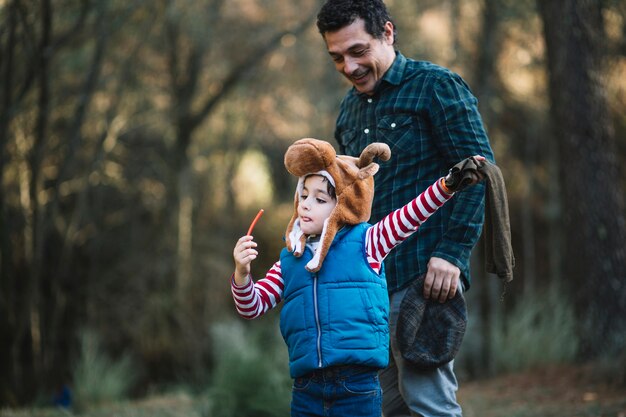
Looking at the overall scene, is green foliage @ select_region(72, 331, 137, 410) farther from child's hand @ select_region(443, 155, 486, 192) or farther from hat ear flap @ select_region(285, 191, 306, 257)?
child's hand @ select_region(443, 155, 486, 192)

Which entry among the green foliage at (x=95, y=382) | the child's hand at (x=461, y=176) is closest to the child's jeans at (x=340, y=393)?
the child's hand at (x=461, y=176)

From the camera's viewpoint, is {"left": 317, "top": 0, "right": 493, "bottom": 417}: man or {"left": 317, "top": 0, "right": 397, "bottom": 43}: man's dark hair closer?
{"left": 317, "top": 0, "right": 493, "bottom": 417}: man

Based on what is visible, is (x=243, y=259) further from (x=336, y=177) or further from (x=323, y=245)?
(x=336, y=177)

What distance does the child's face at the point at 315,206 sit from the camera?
9.21ft

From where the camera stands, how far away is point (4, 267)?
855cm

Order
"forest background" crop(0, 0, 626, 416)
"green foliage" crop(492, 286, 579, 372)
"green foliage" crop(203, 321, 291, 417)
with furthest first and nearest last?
1. "green foliage" crop(492, 286, 579, 372)
2. "forest background" crop(0, 0, 626, 416)
3. "green foliage" crop(203, 321, 291, 417)

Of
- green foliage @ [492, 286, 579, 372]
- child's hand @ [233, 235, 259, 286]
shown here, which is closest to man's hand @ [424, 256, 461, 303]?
child's hand @ [233, 235, 259, 286]

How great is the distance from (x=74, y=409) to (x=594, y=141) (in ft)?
18.5

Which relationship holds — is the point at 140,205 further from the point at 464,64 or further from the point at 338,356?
the point at 338,356

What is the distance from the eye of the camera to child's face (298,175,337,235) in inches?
110

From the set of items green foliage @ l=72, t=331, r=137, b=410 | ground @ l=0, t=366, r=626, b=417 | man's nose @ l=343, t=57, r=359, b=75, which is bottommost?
green foliage @ l=72, t=331, r=137, b=410

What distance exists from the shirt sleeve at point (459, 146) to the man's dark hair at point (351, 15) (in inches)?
13.8

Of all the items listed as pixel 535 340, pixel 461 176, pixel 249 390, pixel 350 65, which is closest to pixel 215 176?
pixel 535 340

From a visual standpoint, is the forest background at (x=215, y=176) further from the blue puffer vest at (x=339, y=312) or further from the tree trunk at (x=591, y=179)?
the blue puffer vest at (x=339, y=312)
